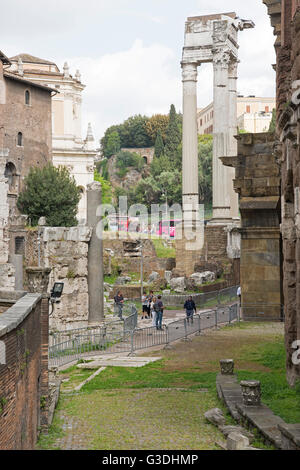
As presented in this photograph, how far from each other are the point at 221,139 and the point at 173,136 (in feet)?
167

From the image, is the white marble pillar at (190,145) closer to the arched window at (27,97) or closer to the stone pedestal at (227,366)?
the arched window at (27,97)

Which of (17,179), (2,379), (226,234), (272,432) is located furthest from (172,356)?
(17,179)

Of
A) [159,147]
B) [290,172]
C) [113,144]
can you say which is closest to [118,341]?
[290,172]

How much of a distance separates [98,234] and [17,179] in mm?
31407

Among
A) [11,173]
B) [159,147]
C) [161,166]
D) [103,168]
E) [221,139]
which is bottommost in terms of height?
[11,173]

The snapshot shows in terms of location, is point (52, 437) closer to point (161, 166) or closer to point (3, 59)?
point (3, 59)

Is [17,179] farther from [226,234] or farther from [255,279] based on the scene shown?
[255,279]

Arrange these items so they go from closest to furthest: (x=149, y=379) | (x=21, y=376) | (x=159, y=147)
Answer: (x=21, y=376), (x=149, y=379), (x=159, y=147)

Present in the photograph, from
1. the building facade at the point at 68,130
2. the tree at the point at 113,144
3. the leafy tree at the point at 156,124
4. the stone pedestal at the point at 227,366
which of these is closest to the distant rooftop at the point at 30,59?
the building facade at the point at 68,130

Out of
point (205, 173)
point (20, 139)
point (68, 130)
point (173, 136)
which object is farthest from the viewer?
point (173, 136)

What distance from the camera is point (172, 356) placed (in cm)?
1812

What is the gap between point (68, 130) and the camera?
6706 cm

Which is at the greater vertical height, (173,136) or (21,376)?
(173,136)

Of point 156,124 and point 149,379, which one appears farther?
point 156,124
